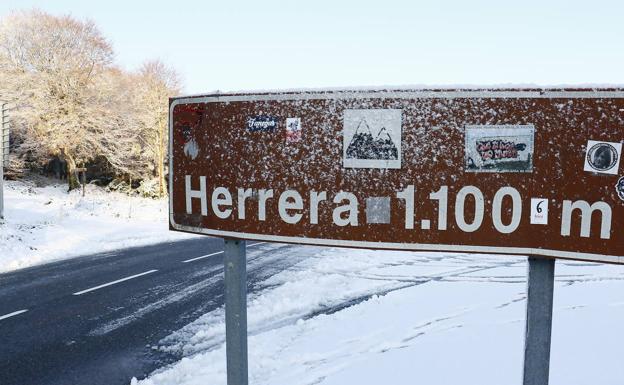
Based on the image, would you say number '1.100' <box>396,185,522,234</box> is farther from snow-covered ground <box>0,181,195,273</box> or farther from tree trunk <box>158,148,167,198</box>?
tree trunk <box>158,148,167,198</box>

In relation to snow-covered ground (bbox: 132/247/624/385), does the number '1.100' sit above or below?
above

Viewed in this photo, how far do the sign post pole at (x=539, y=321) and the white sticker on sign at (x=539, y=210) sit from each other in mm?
191

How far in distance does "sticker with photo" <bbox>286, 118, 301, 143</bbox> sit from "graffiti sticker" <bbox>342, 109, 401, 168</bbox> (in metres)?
0.25

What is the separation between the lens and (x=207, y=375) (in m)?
5.38

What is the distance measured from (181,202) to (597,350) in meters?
4.61

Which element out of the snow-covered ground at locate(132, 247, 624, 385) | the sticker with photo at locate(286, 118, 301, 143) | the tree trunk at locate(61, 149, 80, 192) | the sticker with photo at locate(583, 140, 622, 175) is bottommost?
the snow-covered ground at locate(132, 247, 624, 385)

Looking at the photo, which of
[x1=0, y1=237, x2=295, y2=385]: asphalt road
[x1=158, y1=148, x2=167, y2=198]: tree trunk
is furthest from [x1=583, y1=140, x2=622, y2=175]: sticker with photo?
[x1=158, y1=148, x2=167, y2=198]: tree trunk

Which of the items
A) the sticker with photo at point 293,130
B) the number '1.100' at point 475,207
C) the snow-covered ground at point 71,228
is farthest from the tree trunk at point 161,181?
the number '1.100' at point 475,207

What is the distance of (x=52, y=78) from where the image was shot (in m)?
28.0

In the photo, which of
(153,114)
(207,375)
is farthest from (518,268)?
(153,114)

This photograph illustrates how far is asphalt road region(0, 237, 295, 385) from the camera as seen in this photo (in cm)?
579

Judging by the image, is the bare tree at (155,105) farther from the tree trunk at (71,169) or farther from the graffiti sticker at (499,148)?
the graffiti sticker at (499,148)

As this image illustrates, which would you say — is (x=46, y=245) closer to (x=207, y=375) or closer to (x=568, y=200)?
(x=207, y=375)

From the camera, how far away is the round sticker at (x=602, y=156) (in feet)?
6.63
